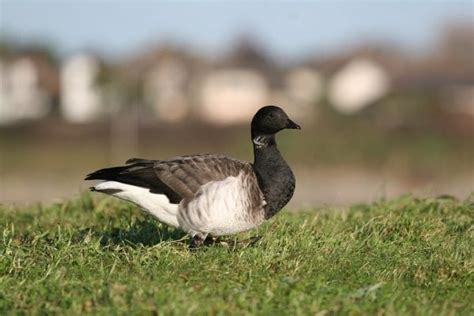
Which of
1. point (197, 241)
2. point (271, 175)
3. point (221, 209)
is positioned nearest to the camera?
point (221, 209)

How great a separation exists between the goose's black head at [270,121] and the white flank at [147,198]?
1457 mm

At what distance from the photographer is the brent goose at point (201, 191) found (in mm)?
7984

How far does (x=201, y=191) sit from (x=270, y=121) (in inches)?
53.0

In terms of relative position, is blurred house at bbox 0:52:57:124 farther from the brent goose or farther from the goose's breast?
the goose's breast

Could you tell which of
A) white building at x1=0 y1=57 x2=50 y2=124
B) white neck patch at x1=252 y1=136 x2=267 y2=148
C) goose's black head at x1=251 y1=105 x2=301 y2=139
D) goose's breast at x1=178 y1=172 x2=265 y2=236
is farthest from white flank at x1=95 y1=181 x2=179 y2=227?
white building at x1=0 y1=57 x2=50 y2=124

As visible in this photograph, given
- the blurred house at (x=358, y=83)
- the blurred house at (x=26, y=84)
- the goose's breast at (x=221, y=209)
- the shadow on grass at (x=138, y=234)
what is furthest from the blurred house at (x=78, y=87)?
the goose's breast at (x=221, y=209)

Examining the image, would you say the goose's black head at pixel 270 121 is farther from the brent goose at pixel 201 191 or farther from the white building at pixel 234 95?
the white building at pixel 234 95

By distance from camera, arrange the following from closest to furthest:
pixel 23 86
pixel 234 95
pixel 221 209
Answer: pixel 221 209 → pixel 234 95 → pixel 23 86

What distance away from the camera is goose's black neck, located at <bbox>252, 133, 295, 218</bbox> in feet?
27.7

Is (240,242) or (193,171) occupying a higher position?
(193,171)

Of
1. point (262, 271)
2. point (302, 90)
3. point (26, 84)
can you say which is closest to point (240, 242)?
point (262, 271)

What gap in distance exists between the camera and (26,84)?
3541 inches

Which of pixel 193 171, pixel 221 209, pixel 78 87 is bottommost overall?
pixel 78 87

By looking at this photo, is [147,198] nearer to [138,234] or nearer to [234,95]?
[138,234]
